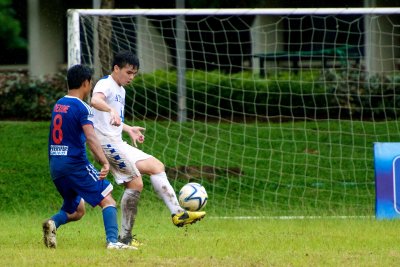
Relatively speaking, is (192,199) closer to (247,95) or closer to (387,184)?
(387,184)

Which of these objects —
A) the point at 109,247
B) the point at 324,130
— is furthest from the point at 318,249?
the point at 324,130

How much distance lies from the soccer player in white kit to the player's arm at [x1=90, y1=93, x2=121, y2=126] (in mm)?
11

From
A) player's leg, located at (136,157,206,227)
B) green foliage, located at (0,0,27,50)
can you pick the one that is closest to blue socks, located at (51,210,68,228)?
player's leg, located at (136,157,206,227)

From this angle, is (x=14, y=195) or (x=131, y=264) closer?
(x=131, y=264)

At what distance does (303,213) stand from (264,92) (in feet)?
14.6

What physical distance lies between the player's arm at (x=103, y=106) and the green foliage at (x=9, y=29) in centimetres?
1482

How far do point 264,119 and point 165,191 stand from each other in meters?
8.21

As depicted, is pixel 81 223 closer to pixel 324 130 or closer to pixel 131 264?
pixel 131 264

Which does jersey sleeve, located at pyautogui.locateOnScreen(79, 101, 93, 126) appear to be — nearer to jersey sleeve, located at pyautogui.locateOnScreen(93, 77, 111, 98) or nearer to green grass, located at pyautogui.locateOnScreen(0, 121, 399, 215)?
jersey sleeve, located at pyautogui.locateOnScreen(93, 77, 111, 98)

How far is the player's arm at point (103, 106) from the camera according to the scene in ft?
28.6

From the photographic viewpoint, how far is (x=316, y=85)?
725 inches

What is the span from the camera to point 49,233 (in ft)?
29.3

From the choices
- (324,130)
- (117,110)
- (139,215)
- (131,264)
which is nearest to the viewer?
(131,264)

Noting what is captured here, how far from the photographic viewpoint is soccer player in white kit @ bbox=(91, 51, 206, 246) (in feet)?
30.6
